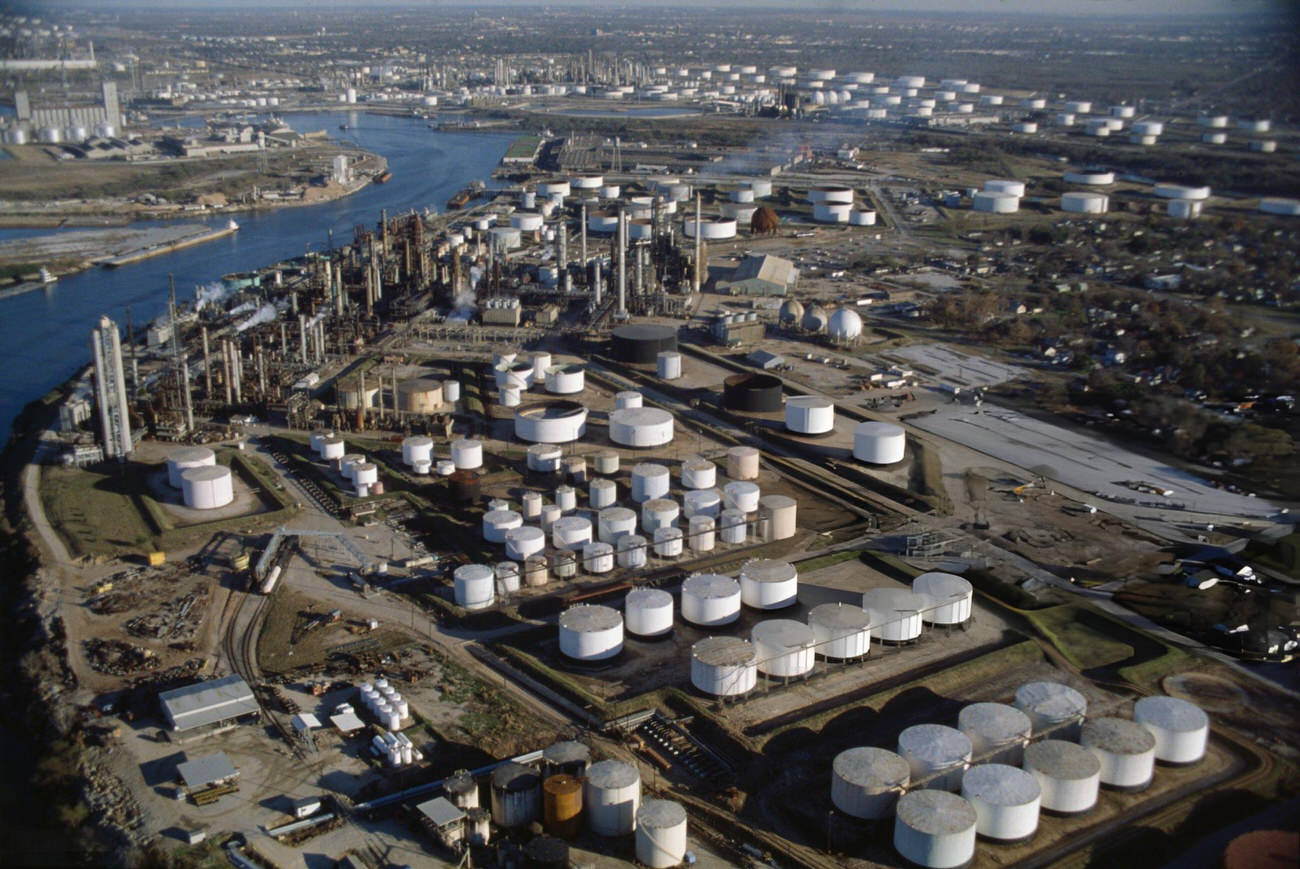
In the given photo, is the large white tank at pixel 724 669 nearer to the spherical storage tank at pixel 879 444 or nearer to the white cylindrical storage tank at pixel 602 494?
the white cylindrical storage tank at pixel 602 494

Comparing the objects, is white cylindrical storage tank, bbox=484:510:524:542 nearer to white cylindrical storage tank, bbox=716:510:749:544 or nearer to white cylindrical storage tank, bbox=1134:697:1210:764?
white cylindrical storage tank, bbox=716:510:749:544

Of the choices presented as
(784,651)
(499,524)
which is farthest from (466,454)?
(784,651)

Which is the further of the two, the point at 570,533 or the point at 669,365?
the point at 669,365

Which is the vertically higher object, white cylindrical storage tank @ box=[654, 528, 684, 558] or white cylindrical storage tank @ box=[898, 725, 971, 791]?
white cylindrical storage tank @ box=[898, 725, 971, 791]

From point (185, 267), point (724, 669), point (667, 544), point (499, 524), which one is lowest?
point (185, 267)

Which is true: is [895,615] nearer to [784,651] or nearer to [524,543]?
[784,651]

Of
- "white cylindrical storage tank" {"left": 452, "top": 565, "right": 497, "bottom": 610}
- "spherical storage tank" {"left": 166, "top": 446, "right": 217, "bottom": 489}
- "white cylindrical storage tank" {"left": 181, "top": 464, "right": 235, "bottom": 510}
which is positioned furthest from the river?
"white cylindrical storage tank" {"left": 452, "top": 565, "right": 497, "bottom": 610}

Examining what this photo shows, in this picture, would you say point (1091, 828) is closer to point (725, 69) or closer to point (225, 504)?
point (225, 504)
